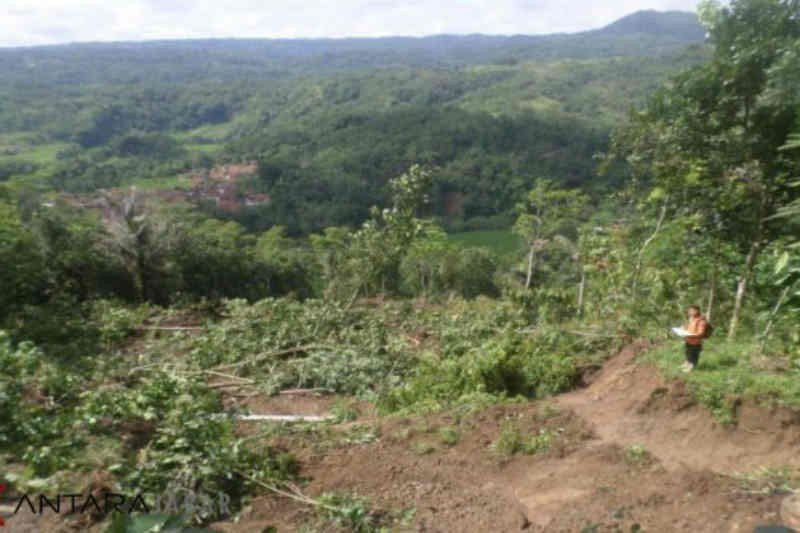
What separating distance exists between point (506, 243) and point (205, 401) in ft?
173

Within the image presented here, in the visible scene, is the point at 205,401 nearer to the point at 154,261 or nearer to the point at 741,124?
the point at 741,124

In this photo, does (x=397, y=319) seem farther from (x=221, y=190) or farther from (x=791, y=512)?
(x=221, y=190)

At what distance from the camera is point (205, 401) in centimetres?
565

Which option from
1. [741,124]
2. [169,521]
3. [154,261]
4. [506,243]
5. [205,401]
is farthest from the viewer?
[506,243]

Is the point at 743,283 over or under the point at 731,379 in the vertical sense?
over

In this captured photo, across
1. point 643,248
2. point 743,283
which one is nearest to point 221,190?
point 643,248

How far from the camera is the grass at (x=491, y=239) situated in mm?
54656

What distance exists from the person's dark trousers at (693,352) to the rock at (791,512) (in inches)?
100

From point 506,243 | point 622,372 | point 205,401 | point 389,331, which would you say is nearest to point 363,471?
point 205,401

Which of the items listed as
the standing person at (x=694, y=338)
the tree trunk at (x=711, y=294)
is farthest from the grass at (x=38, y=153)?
the standing person at (x=694, y=338)

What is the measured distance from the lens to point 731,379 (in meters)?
5.88

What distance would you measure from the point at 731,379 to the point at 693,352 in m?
0.50

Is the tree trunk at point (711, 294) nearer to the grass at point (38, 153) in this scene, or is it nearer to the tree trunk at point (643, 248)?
the tree trunk at point (643, 248)

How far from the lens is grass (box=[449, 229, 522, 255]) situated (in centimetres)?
5466
